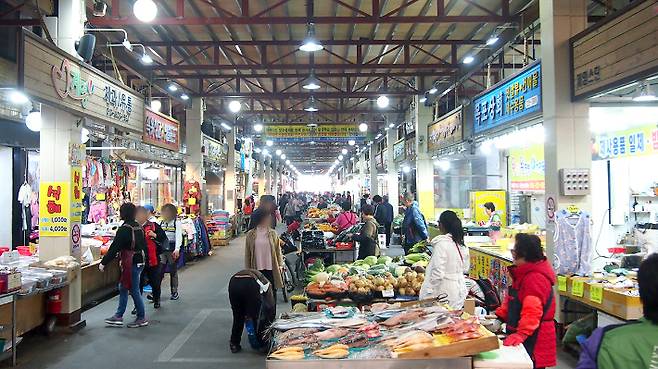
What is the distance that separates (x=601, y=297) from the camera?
212 inches

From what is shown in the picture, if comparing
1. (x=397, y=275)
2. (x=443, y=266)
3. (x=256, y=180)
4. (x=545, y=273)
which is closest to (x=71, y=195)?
(x=397, y=275)

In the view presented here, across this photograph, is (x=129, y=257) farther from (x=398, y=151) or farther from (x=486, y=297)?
(x=398, y=151)

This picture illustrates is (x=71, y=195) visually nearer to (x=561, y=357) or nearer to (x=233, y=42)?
(x=233, y=42)

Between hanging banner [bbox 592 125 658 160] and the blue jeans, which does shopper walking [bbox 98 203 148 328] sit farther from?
hanging banner [bbox 592 125 658 160]

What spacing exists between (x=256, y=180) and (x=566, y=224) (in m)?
29.1

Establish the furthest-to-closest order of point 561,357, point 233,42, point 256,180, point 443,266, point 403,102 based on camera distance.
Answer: point 256,180, point 403,102, point 233,42, point 561,357, point 443,266

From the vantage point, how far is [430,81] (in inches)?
651

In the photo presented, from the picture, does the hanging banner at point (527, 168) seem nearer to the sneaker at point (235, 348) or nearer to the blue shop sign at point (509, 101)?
the blue shop sign at point (509, 101)

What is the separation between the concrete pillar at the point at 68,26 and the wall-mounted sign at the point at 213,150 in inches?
389

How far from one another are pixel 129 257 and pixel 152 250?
2.71ft

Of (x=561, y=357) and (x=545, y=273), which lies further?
(x=561, y=357)

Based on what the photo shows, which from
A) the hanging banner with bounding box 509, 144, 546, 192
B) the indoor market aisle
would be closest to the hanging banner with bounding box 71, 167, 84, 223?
the indoor market aisle

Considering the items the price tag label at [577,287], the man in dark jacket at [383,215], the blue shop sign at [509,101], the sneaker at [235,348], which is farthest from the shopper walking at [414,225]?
the sneaker at [235,348]

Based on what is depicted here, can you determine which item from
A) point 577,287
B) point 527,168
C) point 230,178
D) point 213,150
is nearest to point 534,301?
point 577,287
